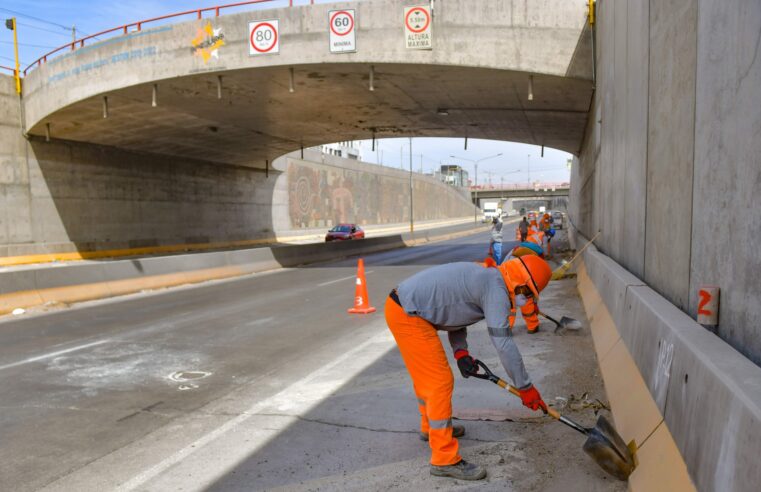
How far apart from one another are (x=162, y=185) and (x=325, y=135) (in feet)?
28.6

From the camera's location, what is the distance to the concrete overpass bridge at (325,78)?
543 inches

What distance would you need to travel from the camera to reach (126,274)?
47.2ft

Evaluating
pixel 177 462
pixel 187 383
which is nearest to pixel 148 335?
pixel 187 383

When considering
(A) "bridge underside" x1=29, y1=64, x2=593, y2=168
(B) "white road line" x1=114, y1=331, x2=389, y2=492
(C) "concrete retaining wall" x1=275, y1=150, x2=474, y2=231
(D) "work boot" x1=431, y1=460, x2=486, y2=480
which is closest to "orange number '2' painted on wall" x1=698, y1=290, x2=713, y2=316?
(D) "work boot" x1=431, y1=460, x2=486, y2=480

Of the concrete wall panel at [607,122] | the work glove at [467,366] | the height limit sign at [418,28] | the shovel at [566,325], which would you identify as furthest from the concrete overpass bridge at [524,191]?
the work glove at [467,366]

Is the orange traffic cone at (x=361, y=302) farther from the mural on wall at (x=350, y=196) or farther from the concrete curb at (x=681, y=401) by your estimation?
the mural on wall at (x=350, y=196)

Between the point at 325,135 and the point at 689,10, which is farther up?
the point at 325,135

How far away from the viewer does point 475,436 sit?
15.1 ft

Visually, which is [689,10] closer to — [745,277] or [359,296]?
[745,277]

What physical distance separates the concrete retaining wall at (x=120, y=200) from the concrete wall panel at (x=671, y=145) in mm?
22125

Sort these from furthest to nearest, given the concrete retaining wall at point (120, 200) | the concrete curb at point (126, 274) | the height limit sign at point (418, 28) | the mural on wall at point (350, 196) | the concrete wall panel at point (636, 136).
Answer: the mural on wall at point (350, 196) < the concrete retaining wall at point (120, 200) < the height limit sign at point (418, 28) < the concrete curb at point (126, 274) < the concrete wall panel at point (636, 136)

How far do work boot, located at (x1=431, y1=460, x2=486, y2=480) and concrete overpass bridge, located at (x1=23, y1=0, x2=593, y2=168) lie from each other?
11606mm

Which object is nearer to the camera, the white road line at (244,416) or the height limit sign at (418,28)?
the white road line at (244,416)

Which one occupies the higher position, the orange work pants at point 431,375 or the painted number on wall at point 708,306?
the painted number on wall at point 708,306
